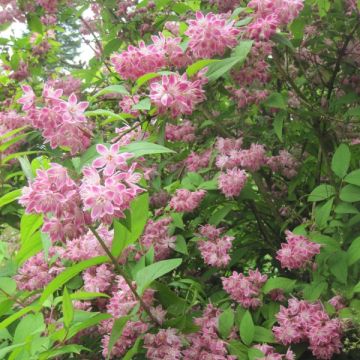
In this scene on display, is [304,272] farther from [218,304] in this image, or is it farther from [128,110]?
[128,110]

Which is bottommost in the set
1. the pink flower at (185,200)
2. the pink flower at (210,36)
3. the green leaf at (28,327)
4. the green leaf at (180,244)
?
the green leaf at (180,244)

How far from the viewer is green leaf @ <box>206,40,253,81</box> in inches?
72.6

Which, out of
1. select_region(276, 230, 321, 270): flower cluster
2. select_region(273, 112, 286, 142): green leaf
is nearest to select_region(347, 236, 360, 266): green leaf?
select_region(276, 230, 321, 270): flower cluster

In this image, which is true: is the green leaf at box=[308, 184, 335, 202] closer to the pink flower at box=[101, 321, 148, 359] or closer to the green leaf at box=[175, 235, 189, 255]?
the green leaf at box=[175, 235, 189, 255]

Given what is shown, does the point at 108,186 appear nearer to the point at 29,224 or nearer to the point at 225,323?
the point at 29,224

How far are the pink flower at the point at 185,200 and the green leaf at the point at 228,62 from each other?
0.64 metres

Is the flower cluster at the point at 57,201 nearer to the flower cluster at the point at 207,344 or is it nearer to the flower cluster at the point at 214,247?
the flower cluster at the point at 207,344

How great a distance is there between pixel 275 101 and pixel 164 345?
3.71 ft

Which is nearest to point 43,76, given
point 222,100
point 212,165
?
point 222,100

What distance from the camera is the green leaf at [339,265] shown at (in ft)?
6.90

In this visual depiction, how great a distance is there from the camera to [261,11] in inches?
81.1

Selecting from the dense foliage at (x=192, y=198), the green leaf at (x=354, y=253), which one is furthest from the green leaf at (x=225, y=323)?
the green leaf at (x=354, y=253)

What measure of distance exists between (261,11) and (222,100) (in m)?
1.20

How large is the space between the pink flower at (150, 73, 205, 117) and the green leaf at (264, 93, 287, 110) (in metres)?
0.55
